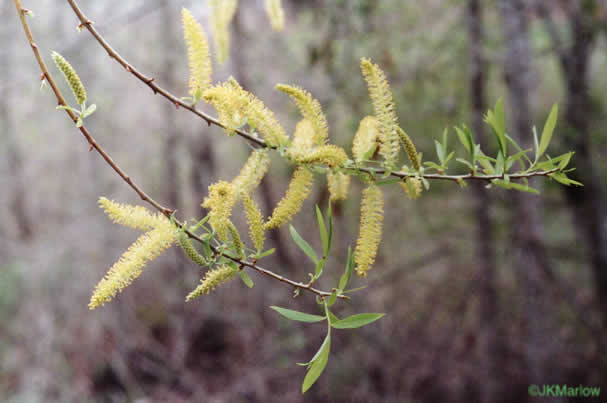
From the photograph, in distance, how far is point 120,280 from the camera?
58cm

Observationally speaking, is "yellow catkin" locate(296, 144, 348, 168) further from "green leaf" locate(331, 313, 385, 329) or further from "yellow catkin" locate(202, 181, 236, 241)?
"green leaf" locate(331, 313, 385, 329)

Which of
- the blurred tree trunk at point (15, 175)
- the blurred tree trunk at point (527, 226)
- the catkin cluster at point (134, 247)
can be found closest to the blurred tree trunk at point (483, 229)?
the blurred tree trunk at point (527, 226)

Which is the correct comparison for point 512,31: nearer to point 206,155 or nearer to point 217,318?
point 206,155

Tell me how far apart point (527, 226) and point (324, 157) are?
1.95 metres

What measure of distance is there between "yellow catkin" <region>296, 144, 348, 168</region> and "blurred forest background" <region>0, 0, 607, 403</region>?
6.41ft

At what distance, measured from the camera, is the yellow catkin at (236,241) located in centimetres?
61

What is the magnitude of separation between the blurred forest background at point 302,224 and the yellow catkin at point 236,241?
205 cm

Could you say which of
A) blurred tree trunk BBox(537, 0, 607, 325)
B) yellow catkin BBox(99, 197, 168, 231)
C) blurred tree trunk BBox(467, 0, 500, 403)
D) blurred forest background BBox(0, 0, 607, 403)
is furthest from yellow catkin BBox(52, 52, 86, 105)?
blurred tree trunk BBox(537, 0, 607, 325)

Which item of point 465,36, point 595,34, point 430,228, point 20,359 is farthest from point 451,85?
point 20,359

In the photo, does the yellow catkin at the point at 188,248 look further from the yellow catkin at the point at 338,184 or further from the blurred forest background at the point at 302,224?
the blurred forest background at the point at 302,224

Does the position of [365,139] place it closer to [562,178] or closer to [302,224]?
[562,178]

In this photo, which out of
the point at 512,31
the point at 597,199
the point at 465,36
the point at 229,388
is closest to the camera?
the point at 512,31

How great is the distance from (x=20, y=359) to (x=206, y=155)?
2.42 m

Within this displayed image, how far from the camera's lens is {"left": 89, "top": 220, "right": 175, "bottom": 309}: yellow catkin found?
0.57 meters
